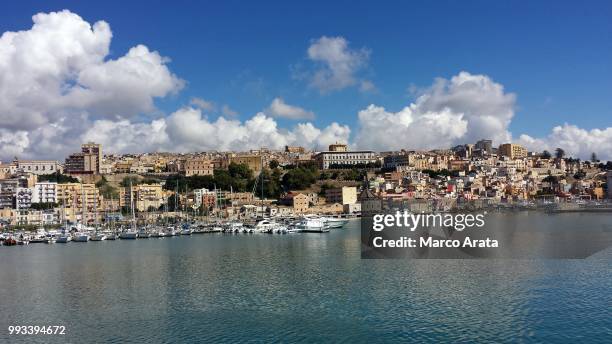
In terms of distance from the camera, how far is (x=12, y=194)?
60.7 m

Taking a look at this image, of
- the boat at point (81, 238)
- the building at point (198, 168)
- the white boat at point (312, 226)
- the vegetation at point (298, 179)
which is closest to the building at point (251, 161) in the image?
the building at point (198, 168)

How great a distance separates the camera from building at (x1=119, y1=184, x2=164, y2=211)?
6323 cm

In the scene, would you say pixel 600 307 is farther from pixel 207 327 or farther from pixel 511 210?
pixel 511 210

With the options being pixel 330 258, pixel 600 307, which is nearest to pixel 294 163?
pixel 330 258

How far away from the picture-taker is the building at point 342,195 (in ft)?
224

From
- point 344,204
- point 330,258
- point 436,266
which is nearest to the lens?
point 436,266

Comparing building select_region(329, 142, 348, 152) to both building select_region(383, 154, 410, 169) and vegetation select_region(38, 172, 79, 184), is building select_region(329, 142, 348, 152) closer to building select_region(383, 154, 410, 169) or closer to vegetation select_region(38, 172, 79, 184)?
building select_region(383, 154, 410, 169)

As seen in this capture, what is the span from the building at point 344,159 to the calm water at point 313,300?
67.1 metres

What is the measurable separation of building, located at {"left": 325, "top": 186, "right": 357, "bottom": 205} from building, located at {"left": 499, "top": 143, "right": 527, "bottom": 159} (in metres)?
51.3

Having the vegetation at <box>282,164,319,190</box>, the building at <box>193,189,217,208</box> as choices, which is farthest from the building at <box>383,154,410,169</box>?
the building at <box>193,189,217,208</box>

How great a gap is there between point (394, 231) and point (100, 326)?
2621 cm

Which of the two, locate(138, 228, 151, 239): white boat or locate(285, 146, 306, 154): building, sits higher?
locate(285, 146, 306, 154): building

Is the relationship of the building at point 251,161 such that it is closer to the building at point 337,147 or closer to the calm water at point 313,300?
the building at point 337,147

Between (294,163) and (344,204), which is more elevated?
(294,163)
